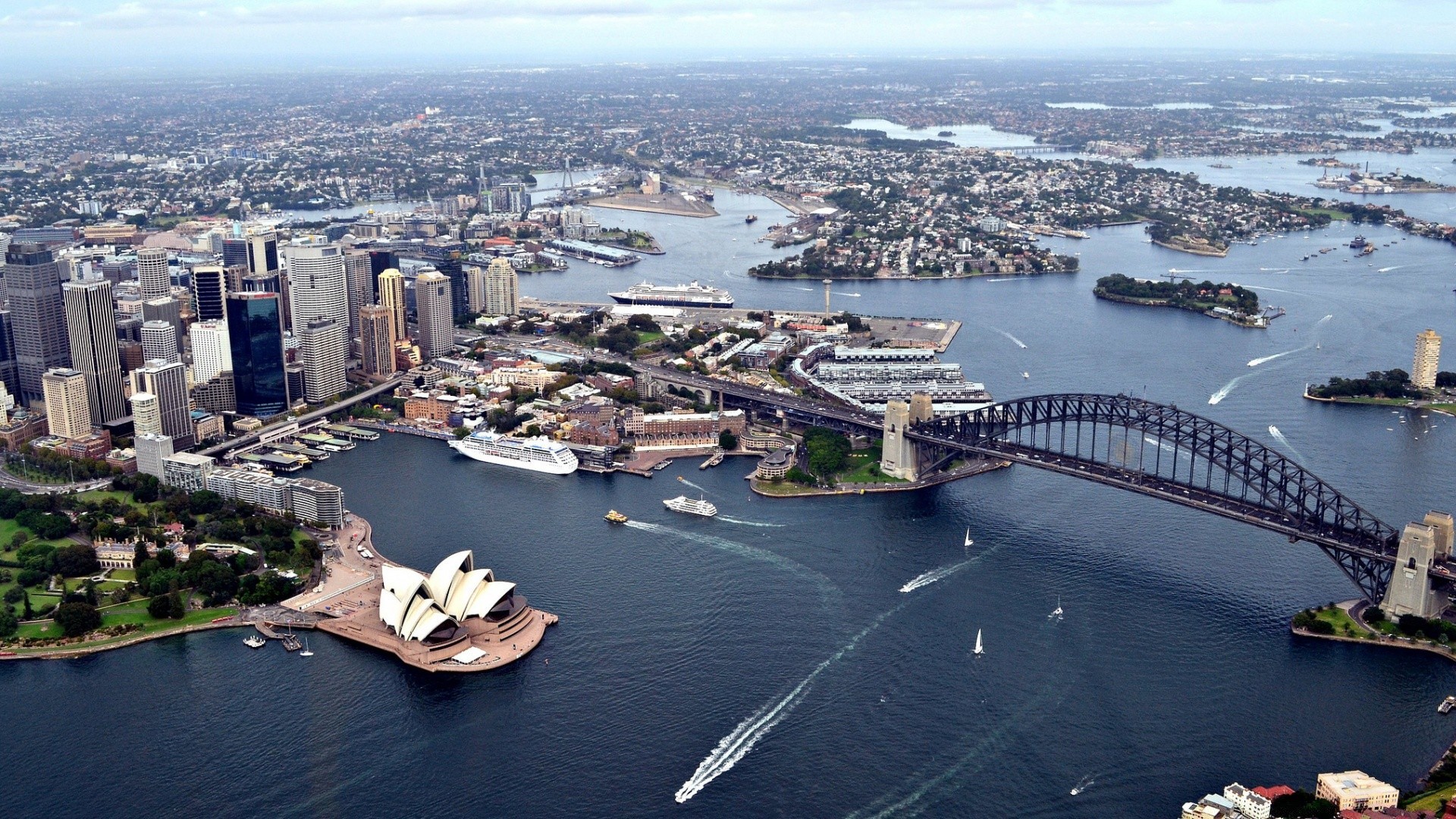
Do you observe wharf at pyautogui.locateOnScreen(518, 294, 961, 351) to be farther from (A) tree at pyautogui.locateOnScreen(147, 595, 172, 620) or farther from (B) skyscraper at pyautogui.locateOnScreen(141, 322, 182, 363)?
(A) tree at pyautogui.locateOnScreen(147, 595, 172, 620)

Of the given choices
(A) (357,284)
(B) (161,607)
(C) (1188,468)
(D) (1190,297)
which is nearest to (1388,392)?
(C) (1188,468)

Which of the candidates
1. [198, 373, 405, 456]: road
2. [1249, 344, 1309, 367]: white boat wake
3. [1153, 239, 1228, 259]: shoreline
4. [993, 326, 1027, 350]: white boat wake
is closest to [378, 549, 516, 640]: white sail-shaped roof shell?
[198, 373, 405, 456]: road

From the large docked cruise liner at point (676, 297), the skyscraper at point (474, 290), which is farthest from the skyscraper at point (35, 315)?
the large docked cruise liner at point (676, 297)

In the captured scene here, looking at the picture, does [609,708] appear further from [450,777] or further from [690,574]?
[690,574]

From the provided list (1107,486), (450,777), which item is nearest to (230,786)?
(450,777)

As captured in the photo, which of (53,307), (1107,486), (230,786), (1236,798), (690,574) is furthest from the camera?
(53,307)

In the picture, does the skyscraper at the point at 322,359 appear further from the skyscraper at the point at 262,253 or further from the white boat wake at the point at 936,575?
the white boat wake at the point at 936,575

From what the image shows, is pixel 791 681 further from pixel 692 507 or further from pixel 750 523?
pixel 692 507
